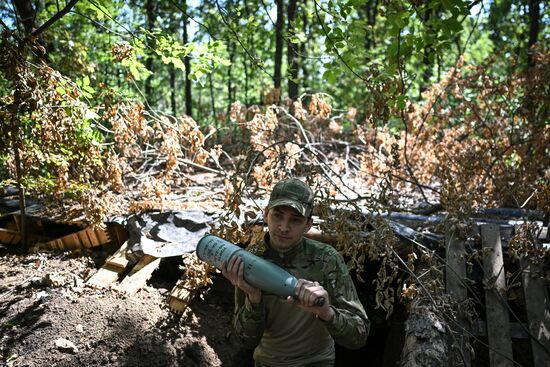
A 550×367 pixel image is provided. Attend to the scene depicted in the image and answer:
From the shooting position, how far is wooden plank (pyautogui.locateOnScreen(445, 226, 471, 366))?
10.0 feet

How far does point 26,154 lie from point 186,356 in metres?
2.25

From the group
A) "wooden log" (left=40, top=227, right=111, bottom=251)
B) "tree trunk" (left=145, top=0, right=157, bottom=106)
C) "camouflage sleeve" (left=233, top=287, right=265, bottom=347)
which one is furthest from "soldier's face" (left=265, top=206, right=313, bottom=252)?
"tree trunk" (left=145, top=0, right=157, bottom=106)

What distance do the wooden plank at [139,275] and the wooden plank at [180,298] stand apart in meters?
0.34

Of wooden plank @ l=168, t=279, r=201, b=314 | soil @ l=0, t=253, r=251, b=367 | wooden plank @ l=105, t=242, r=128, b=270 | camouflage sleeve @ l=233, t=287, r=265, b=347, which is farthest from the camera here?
wooden plank @ l=105, t=242, r=128, b=270

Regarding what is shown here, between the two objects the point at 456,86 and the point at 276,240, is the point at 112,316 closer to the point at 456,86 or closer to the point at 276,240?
the point at 276,240

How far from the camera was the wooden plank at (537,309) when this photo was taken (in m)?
3.19

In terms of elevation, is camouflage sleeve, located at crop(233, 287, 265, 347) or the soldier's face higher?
the soldier's face

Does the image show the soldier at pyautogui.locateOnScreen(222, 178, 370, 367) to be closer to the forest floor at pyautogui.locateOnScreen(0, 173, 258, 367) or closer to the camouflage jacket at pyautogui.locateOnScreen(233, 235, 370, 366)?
the camouflage jacket at pyautogui.locateOnScreen(233, 235, 370, 366)

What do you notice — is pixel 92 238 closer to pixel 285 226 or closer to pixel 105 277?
pixel 105 277

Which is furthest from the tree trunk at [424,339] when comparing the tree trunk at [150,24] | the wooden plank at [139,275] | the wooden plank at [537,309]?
the tree trunk at [150,24]

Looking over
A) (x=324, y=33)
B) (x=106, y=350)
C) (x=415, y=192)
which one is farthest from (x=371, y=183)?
(x=106, y=350)

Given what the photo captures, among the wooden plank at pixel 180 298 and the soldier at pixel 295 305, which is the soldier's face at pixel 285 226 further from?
the wooden plank at pixel 180 298

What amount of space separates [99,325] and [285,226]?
2067 millimetres

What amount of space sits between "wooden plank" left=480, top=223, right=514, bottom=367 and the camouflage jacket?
1.46 m
